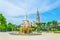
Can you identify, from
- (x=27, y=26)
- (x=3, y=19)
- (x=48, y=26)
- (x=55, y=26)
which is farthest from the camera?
(x=55, y=26)

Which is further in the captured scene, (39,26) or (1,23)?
(39,26)

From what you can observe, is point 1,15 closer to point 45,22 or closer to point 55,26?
point 45,22

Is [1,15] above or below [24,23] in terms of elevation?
above

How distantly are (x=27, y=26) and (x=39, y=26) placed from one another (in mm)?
32917

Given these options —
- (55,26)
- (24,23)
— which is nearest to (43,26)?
(55,26)

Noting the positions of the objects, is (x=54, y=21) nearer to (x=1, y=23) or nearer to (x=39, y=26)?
(x=39, y=26)

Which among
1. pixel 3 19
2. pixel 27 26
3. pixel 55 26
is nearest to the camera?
pixel 27 26

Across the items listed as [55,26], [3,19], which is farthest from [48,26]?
[3,19]

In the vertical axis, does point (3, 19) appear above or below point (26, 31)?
above

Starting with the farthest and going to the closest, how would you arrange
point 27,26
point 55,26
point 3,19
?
1. point 55,26
2. point 3,19
3. point 27,26

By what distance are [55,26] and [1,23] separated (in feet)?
82.3

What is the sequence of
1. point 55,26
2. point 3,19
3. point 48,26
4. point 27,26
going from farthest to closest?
point 55,26
point 48,26
point 3,19
point 27,26

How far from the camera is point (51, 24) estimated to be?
A: 207 ft

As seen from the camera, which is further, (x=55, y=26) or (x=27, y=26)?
(x=55, y=26)
